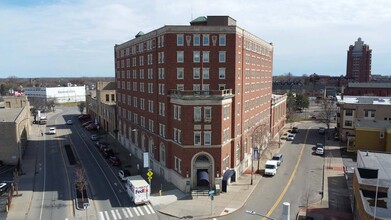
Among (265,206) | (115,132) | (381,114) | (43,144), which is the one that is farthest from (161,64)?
(381,114)

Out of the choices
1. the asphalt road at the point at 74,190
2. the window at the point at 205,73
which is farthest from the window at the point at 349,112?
the asphalt road at the point at 74,190

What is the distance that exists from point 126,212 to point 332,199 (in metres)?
26.4

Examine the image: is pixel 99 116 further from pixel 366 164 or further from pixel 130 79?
pixel 366 164

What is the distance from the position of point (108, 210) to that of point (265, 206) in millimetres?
19391

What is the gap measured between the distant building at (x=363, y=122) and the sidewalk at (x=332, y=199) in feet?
26.9

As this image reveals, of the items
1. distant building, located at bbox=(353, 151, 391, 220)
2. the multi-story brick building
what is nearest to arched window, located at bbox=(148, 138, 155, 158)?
the multi-story brick building

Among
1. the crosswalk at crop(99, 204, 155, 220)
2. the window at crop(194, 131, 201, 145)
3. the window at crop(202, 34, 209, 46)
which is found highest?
the window at crop(202, 34, 209, 46)

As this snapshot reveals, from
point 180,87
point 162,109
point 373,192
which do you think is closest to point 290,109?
point 162,109

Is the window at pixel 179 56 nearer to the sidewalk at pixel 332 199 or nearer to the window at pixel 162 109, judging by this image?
the window at pixel 162 109

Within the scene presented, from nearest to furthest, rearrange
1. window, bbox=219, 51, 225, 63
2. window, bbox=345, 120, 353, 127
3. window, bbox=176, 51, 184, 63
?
window, bbox=176, 51, 184, 63 < window, bbox=219, 51, 225, 63 < window, bbox=345, 120, 353, 127

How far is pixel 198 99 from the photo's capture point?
4588 cm

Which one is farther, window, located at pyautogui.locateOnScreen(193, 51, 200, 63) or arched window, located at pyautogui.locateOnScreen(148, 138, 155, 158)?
arched window, located at pyautogui.locateOnScreen(148, 138, 155, 158)

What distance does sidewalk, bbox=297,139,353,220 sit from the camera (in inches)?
1530

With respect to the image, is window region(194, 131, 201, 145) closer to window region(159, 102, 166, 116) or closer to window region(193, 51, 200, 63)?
window region(159, 102, 166, 116)
